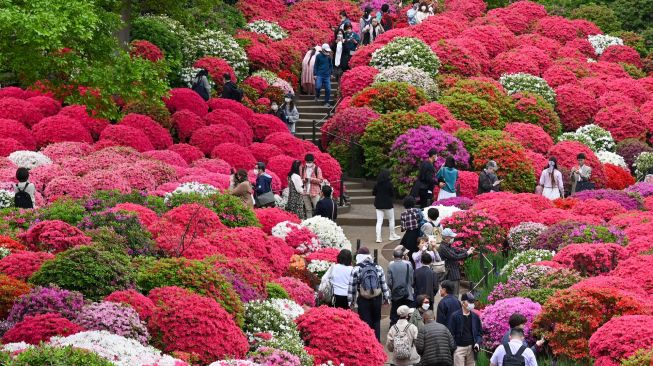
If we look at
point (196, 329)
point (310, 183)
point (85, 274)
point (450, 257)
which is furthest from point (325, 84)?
point (196, 329)

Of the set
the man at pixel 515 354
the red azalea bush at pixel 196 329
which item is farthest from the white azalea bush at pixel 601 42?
the red azalea bush at pixel 196 329

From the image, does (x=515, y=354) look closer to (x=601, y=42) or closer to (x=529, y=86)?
(x=529, y=86)

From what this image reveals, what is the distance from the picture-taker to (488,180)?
95.4 feet

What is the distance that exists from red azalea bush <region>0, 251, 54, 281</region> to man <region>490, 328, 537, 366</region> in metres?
6.04

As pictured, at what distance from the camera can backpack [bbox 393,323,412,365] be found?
59.6ft

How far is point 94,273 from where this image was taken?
1817 cm

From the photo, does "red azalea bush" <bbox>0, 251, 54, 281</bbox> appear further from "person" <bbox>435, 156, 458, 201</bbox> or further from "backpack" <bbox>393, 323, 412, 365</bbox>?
"person" <bbox>435, 156, 458, 201</bbox>

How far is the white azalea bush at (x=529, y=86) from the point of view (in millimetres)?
38181

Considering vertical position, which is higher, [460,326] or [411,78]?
[411,78]

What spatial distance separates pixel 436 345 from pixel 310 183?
9.50 metres

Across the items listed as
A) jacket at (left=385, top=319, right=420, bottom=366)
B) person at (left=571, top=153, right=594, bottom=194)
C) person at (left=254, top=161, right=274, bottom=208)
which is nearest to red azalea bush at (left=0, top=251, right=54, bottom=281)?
jacket at (left=385, top=319, right=420, bottom=366)

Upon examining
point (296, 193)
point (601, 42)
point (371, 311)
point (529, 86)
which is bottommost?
point (371, 311)

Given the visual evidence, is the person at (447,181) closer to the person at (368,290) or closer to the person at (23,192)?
the person at (368,290)

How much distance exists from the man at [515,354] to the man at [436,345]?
1028 mm
